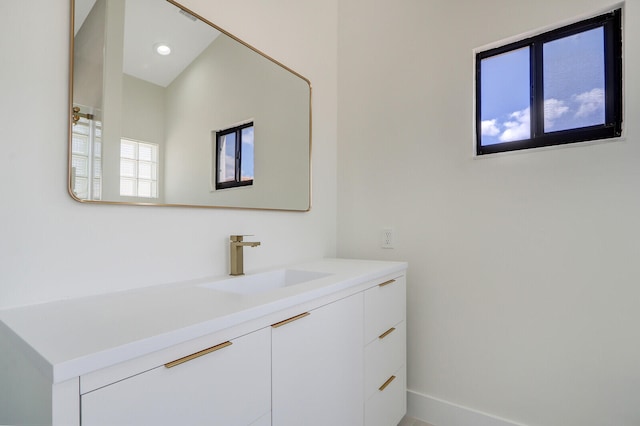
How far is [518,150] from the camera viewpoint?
1.51m

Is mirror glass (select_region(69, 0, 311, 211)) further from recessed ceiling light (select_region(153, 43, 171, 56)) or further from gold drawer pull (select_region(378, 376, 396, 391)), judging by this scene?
gold drawer pull (select_region(378, 376, 396, 391))

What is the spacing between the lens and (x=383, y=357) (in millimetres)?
1472

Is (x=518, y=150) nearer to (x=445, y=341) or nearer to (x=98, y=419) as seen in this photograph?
(x=445, y=341)

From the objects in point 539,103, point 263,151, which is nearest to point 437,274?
point 539,103

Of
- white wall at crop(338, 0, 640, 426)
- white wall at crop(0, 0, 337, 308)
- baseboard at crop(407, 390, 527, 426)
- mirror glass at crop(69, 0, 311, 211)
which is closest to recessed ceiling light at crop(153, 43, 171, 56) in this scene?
mirror glass at crop(69, 0, 311, 211)

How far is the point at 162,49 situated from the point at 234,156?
480 mm

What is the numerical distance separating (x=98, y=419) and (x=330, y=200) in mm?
1688

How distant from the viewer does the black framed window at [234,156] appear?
138 cm

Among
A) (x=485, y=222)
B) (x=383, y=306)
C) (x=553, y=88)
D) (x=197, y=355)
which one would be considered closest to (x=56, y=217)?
(x=197, y=355)

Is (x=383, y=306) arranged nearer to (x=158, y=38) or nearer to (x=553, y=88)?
(x=553, y=88)

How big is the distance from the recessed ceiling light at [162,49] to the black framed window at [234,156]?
1.12 ft

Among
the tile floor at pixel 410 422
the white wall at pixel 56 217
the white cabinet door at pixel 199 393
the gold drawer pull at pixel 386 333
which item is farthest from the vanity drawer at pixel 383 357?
the white wall at pixel 56 217

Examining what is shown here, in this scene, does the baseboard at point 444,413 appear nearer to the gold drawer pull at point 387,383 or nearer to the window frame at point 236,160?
the gold drawer pull at point 387,383

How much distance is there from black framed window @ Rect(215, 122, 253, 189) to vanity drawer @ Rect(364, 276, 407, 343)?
766 millimetres
